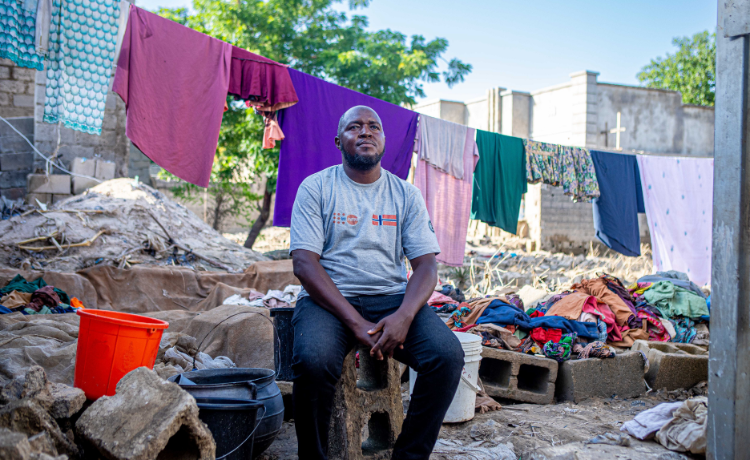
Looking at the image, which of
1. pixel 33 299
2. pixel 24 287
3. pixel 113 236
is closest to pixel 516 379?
pixel 33 299

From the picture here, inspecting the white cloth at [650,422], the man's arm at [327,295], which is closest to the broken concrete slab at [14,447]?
the man's arm at [327,295]

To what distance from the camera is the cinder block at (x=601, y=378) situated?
13.9 feet

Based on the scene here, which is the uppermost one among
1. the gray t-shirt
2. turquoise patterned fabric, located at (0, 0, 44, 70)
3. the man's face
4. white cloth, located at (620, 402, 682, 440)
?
turquoise patterned fabric, located at (0, 0, 44, 70)

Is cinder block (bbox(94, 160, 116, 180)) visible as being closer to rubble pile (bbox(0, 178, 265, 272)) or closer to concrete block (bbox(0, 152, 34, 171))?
rubble pile (bbox(0, 178, 265, 272))

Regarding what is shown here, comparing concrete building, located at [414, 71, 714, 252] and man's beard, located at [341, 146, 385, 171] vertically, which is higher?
concrete building, located at [414, 71, 714, 252]

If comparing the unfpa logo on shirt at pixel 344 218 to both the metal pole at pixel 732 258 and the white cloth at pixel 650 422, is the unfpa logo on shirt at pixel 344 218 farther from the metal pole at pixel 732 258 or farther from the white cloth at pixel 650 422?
the white cloth at pixel 650 422

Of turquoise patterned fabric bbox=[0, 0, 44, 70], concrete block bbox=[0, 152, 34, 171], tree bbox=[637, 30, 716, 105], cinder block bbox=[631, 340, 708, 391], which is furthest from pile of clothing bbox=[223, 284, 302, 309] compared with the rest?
tree bbox=[637, 30, 716, 105]

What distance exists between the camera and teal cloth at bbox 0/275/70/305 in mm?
4941

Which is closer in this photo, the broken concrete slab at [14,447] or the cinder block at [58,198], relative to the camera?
the broken concrete slab at [14,447]

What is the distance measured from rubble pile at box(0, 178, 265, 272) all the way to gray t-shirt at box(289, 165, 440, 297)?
14.9 feet

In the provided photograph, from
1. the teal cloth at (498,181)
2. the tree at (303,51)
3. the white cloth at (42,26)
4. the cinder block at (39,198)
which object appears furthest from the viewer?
the tree at (303,51)

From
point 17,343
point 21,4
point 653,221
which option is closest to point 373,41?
point 653,221

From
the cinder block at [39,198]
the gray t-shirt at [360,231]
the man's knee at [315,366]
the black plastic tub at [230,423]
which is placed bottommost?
the black plastic tub at [230,423]

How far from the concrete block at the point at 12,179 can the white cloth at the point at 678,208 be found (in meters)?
9.19
